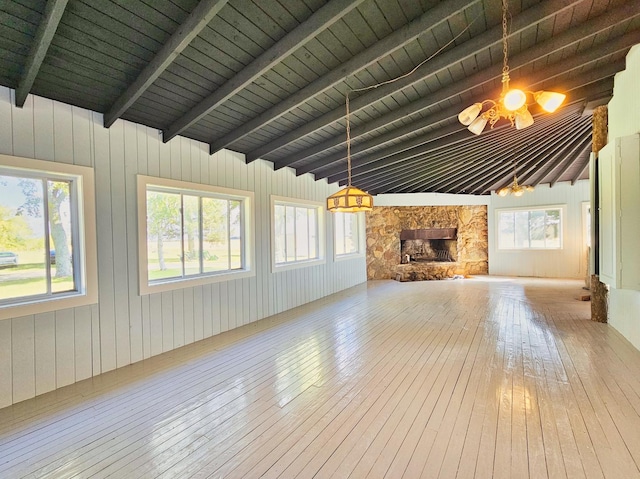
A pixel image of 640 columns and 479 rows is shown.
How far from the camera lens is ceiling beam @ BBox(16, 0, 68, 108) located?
82.1 inches

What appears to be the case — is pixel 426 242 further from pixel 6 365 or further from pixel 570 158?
pixel 6 365

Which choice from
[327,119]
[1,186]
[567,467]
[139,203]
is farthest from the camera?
[327,119]

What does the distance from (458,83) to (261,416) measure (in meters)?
4.35

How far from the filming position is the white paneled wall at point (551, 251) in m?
9.64

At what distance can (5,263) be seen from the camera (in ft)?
9.78

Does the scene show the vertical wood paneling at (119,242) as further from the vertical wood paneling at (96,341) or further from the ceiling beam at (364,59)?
the ceiling beam at (364,59)

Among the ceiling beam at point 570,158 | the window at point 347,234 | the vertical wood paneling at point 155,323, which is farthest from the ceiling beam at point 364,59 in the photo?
the ceiling beam at point 570,158

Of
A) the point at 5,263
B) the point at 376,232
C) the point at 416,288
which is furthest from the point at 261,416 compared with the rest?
the point at 376,232

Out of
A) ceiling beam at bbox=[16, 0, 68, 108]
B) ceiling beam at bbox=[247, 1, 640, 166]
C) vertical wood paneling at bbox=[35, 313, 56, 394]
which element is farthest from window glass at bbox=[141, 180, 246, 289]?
ceiling beam at bbox=[247, 1, 640, 166]

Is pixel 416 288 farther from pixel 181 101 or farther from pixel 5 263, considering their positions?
pixel 5 263

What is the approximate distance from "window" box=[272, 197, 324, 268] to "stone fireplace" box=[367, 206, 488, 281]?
310 centimetres

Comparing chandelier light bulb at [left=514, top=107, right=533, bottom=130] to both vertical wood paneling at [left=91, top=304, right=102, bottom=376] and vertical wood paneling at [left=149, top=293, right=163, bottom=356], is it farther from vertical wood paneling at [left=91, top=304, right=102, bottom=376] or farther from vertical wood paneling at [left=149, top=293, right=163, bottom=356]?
vertical wood paneling at [left=91, top=304, right=102, bottom=376]

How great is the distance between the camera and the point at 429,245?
36.5ft

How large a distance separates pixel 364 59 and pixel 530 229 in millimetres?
9815
